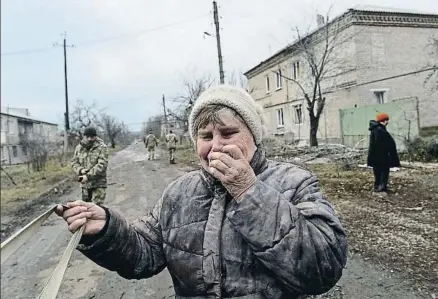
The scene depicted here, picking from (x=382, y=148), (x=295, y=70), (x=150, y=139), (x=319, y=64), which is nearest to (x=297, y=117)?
(x=295, y=70)

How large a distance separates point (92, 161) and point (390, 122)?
775 centimetres

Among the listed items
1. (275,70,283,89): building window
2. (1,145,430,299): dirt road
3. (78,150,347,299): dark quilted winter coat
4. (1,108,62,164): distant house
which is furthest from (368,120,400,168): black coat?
(275,70,283,89): building window

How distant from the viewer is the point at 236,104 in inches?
34.7

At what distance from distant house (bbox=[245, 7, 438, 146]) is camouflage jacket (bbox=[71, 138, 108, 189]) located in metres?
1.93

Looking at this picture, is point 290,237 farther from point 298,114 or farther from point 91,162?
point 298,114

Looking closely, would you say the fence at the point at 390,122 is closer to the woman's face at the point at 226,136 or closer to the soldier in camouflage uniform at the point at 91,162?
the soldier in camouflage uniform at the point at 91,162

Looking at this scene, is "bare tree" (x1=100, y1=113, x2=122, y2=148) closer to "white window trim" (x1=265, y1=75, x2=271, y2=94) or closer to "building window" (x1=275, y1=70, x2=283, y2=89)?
"building window" (x1=275, y1=70, x2=283, y2=89)

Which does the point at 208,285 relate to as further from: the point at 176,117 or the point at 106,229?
the point at 176,117

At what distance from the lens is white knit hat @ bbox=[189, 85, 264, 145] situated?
880 millimetres

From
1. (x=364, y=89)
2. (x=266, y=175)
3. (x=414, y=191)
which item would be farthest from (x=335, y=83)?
(x=266, y=175)

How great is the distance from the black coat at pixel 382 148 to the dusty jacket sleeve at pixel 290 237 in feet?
15.6

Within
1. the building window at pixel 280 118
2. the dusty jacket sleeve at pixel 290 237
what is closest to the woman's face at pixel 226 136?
the dusty jacket sleeve at pixel 290 237

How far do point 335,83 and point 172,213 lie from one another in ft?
42.9

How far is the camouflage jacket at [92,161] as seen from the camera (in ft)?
13.6
